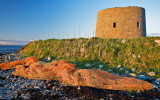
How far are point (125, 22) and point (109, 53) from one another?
336 inches

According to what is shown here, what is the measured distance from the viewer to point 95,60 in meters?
8.97

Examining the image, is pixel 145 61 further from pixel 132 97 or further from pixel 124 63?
pixel 132 97

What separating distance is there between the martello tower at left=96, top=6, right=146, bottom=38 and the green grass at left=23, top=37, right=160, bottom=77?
5.73m

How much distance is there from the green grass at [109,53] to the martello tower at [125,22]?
5.73 m

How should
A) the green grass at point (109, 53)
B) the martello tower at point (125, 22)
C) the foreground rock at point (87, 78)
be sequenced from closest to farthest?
1. the foreground rock at point (87, 78)
2. the green grass at point (109, 53)
3. the martello tower at point (125, 22)

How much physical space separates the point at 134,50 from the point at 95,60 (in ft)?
10.8

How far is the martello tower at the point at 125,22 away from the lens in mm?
15812

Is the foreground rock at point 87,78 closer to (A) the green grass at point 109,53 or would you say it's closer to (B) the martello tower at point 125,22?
(A) the green grass at point 109,53

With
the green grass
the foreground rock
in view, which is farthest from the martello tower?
the foreground rock

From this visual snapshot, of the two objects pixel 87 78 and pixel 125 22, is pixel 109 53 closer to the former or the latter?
pixel 87 78

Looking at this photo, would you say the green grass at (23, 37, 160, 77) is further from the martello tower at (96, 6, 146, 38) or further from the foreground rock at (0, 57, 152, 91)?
the martello tower at (96, 6, 146, 38)

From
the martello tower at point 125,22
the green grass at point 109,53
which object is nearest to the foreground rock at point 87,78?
the green grass at point 109,53

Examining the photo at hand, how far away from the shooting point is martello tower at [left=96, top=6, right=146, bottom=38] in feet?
51.9

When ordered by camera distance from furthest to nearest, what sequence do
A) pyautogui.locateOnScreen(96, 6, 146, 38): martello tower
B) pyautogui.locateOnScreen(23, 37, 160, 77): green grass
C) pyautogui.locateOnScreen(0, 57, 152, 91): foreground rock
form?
pyautogui.locateOnScreen(96, 6, 146, 38): martello tower, pyautogui.locateOnScreen(23, 37, 160, 77): green grass, pyautogui.locateOnScreen(0, 57, 152, 91): foreground rock
